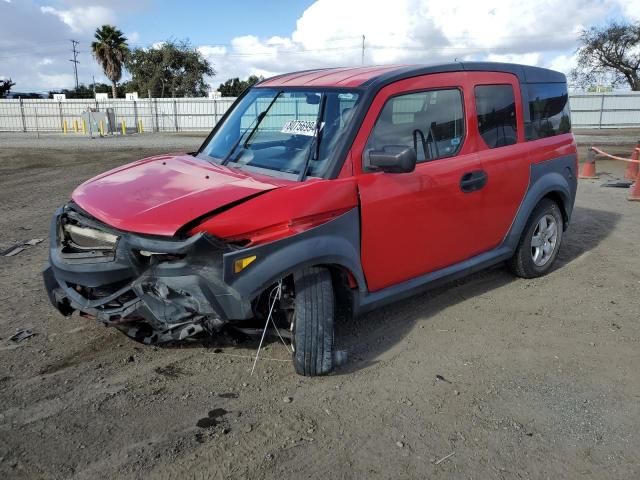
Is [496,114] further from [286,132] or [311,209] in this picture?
[311,209]

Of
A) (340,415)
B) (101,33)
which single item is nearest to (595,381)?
(340,415)

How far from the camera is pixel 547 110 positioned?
17.3 ft

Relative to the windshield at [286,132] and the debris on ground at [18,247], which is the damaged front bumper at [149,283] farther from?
the debris on ground at [18,247]

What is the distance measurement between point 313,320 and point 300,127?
1.38 meters

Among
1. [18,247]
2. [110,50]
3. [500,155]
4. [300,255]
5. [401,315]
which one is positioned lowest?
[401,315]

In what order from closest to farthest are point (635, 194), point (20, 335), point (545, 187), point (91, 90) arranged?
1. point (20, 335)
2. point (545, 187)
3. point (635, 194)
4. point (91, 90)

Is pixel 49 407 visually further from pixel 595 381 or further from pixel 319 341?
pixel 595 381

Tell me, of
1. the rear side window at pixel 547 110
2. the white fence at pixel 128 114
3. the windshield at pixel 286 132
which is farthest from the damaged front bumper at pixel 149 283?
the white fence at pixel 128 114

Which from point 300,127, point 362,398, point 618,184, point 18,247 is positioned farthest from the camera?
point 618,184

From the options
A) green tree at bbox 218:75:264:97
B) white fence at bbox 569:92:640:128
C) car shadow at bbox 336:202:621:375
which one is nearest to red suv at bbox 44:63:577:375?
car shadow at bbox 336:202:621:375

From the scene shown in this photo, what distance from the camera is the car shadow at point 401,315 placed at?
12.9 feet

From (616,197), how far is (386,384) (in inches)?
323

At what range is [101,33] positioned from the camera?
165ft

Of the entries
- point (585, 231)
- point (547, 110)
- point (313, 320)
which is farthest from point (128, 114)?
point (313, 320)
